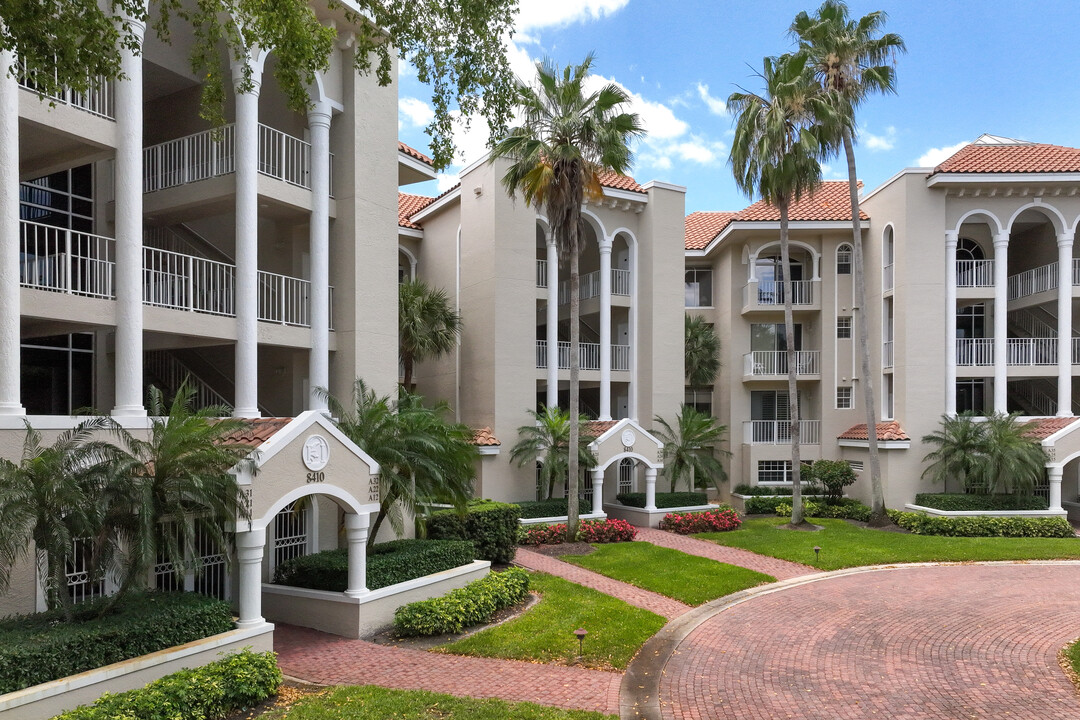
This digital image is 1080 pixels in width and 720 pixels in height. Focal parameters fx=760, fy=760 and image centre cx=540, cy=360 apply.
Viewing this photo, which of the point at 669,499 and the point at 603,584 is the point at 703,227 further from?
the point at 603,584

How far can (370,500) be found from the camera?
14.0 meters

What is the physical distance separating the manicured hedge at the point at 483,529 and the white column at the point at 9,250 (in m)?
9.37

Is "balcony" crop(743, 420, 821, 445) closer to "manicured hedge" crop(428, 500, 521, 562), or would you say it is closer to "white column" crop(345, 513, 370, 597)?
"manicured hedge" crop(428, 500, 521, 562)

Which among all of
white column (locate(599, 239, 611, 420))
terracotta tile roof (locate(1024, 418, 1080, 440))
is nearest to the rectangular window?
white column (locate(599, 239, 611, 420))

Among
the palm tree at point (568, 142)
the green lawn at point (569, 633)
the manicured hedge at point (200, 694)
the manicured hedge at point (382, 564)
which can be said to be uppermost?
the palm tree at point (568, 142)

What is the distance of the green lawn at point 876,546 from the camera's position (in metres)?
20.9

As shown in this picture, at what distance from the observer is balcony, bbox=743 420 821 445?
31.8 meters

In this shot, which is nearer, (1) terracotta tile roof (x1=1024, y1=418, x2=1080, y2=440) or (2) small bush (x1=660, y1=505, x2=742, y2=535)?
(2) small bush (x1=660, y1=505, x2=742, y2=535)

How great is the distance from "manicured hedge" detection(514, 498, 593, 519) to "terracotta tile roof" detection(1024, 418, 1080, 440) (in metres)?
15.3

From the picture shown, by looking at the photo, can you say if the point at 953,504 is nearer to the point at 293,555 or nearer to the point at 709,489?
the point at 709,489

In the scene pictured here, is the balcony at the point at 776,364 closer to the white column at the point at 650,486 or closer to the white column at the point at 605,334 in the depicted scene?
the white column at the point at 605,334

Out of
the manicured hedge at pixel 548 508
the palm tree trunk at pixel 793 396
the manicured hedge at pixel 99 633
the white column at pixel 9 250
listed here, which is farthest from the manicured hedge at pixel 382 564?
the palm tree trunk at pixel 793 396

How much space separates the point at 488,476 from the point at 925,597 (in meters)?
12.9

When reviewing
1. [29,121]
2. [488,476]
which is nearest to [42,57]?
[29,121]
